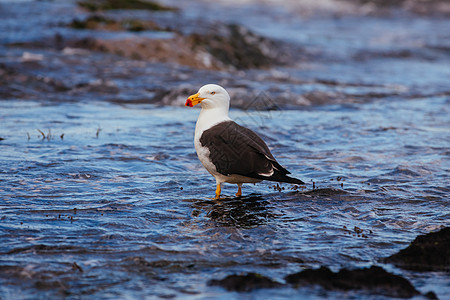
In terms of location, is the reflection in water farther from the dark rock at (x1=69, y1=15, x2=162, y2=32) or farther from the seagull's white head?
the dark rock at (x1=69, y1=15, x2=162, y2=32)

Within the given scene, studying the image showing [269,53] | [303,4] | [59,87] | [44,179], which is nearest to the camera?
[44,179]

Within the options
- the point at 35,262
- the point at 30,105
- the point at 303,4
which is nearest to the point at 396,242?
the point at 35,262

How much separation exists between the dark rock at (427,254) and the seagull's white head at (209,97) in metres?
3.07

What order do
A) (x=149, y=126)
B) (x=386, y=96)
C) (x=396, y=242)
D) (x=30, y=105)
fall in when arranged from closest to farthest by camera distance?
(x=396, y=242) < (x=149, y=126) < (x=30, y=105) < (x=386, y=96)

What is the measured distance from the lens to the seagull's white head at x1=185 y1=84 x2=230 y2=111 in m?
7.09

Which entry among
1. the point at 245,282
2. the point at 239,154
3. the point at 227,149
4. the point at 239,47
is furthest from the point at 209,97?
the point at 239,47

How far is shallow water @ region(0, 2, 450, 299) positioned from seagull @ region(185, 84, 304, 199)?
43 centimetres

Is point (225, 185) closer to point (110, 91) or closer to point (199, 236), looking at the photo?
point (199, 236)

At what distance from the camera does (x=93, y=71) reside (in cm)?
1556

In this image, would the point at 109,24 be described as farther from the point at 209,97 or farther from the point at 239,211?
the point at 239,211

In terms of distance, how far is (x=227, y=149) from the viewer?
21.9ft

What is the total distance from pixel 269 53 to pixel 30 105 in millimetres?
11214

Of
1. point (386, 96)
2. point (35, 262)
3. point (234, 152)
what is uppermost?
point (386, 96)

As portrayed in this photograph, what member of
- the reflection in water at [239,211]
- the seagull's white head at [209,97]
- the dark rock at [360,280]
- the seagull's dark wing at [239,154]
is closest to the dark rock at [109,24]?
the seagull's white head at [209,97]
